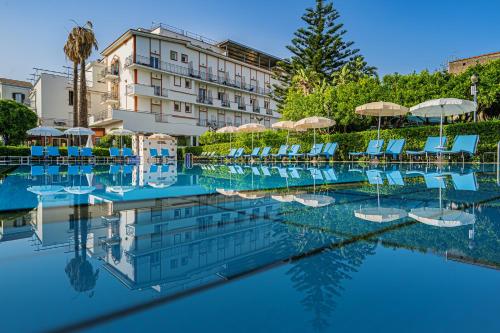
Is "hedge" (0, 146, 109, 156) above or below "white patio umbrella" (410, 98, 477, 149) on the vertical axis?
below

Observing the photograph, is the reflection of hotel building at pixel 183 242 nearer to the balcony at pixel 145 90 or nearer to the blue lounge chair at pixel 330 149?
the blue lounge chair at pixel 330 149

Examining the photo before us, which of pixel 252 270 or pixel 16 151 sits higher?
pixel 16 151

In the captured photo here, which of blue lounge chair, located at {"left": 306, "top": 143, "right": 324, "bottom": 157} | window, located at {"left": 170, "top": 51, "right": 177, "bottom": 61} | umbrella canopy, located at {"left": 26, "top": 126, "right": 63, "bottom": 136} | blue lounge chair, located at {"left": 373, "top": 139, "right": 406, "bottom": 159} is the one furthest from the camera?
window, located at {"left": 170, "top": 51, "right": 177, "bottom": 61}

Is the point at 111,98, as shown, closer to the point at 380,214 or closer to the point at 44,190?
the point at 44,190

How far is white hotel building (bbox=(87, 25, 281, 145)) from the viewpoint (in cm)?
2984

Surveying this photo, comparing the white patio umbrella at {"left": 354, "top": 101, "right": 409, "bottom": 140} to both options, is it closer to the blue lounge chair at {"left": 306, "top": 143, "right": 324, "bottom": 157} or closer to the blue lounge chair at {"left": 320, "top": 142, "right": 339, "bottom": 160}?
the blue lounge chair at {"left": 320, "top": 142, "right": 339, "bottom": 160}

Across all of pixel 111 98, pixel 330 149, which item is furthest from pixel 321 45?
pixel 111 98

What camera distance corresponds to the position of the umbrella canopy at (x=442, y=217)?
7.73 feet

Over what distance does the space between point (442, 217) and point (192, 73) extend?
111ft

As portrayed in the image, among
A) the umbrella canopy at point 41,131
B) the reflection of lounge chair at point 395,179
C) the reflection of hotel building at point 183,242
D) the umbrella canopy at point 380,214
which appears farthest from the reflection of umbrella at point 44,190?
the umbrella canopy at point 41,131

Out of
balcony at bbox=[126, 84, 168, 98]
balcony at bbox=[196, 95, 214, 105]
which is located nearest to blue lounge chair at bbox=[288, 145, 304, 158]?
balcony at bbox=[126, 84, 168, 98]

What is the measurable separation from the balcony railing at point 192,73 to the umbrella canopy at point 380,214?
30.3 m

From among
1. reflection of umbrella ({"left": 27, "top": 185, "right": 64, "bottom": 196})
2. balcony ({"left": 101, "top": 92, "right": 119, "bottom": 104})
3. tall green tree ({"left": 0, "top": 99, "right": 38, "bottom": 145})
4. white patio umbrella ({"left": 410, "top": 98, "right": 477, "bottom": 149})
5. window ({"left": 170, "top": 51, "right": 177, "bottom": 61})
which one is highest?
window ({"left": 170, "top": 51, "right": 177, "bottom": 61})

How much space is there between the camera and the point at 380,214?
2791mm
